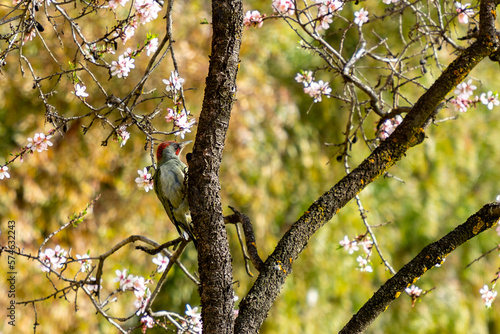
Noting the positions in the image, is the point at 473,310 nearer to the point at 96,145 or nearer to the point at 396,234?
the point at 396,234

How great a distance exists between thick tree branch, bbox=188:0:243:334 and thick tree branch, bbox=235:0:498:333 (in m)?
0.09

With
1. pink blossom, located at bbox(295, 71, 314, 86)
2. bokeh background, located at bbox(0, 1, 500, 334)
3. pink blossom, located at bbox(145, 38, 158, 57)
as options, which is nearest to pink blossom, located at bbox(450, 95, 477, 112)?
pink blossom, located at bbox(295, 71, 314, 86)

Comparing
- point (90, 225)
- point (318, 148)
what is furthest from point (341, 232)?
point (90, 225)

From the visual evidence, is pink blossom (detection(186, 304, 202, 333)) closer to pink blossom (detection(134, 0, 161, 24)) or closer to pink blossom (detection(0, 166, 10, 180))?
pink blossom (detection(0, 166, 10, 180))

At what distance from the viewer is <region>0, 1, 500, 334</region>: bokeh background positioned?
4.03 meters

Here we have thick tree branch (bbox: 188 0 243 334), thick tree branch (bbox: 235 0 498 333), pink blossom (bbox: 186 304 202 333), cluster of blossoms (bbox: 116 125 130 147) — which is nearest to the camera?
thick tree branch (bbox: 188 0 243 334)

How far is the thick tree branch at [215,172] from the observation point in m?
1.42

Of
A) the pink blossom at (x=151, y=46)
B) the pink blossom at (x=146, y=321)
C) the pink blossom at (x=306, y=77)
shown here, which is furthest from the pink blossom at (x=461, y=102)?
the pink blossom at (x=146, y=321)

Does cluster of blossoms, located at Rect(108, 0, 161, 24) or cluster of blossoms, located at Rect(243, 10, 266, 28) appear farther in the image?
cluster of blossoms, located at Rect(243, 10, 266, 28)

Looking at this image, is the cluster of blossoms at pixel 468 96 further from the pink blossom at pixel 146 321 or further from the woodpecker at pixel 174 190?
the pink blossom at pixel 146 321

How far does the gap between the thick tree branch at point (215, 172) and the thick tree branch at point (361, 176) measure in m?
Answer: 0.09

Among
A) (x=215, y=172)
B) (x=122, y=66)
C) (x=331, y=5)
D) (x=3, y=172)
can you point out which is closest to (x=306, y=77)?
(x=331, y=5)

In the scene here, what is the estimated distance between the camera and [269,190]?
4988 millimetres

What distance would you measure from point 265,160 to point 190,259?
1.14 meters
